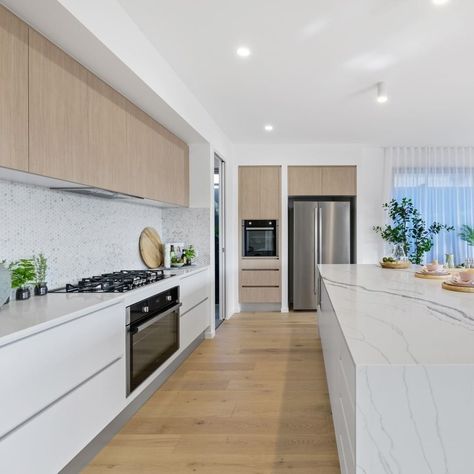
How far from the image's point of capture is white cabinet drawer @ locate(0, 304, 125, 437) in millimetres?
1417

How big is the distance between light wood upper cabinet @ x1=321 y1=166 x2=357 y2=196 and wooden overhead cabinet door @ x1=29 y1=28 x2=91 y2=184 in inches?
167

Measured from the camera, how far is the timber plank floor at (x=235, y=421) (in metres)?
2.02

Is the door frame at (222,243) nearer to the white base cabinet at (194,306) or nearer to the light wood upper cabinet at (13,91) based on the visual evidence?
the white base cabinet at (194,306)

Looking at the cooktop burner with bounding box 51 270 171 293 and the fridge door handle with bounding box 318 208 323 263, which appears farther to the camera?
the fridge door handle with bounding box 318 208 323 263

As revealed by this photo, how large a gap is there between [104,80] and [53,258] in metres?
1.26

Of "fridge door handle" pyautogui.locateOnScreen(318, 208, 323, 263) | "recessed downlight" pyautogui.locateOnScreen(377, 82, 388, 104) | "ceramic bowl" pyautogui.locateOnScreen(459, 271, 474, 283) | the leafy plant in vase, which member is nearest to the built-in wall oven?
"ceramic bowl" pyautogui.locateOnScreen(459, 271, 474, 283)

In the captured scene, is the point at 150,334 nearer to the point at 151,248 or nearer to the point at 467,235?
the point at 151,248

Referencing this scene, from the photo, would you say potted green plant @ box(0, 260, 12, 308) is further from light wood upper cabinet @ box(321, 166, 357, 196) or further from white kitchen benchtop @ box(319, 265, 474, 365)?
light wood upper cabinet @ box(321, 166, 357, 196)

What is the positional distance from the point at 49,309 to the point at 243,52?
2.25m

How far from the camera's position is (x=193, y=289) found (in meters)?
3.82

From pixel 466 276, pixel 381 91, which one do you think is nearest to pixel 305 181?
pixel 381 91

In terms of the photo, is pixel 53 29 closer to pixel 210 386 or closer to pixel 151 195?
pixel 151 195

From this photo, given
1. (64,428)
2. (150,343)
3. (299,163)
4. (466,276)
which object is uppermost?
(299,163)

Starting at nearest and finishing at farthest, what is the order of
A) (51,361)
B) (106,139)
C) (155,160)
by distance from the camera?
(51,361)
(106,139)
(155,160)
